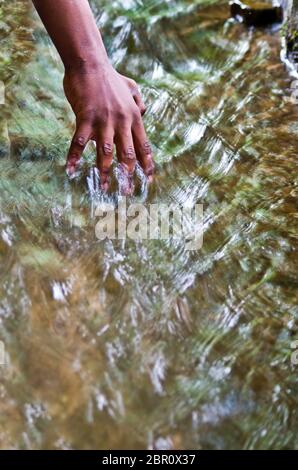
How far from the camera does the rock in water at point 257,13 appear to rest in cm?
442

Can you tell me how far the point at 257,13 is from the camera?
443 centimetres

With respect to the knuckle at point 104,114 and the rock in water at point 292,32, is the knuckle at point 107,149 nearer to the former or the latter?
the knuckle at point 104,114

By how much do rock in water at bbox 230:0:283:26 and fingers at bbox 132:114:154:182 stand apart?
2214 millimetres

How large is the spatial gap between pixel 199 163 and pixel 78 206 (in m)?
0.72

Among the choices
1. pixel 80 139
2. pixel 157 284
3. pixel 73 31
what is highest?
pixel 73 31

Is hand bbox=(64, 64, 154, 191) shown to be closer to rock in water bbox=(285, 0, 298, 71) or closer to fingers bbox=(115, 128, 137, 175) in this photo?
fingers bbox=(115, 128, 137, 175)

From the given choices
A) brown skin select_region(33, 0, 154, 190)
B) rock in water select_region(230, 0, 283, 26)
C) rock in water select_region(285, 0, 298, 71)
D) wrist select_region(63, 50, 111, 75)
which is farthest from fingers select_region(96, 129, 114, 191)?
rock in water select_region(230, 0, 283, 26)

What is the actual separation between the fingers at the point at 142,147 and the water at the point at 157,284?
0.12 metres

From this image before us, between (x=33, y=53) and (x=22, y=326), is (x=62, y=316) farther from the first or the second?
(x=33, y=53)

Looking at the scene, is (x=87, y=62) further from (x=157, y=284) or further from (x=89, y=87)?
(x=157, y=284)

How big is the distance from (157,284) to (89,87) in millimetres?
832

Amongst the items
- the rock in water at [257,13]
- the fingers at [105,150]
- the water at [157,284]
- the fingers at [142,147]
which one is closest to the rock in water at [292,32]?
the rock in water at [257,13]

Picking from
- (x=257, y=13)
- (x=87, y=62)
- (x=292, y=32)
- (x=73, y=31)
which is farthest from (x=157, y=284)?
(x=257, y=13)

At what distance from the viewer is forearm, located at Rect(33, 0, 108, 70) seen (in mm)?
2406
